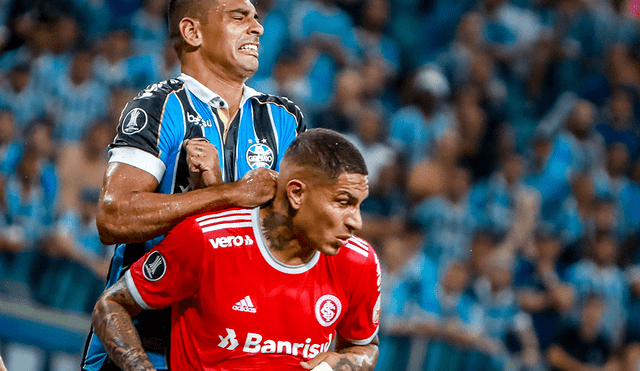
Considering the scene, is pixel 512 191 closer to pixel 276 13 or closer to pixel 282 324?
pixel 276 13

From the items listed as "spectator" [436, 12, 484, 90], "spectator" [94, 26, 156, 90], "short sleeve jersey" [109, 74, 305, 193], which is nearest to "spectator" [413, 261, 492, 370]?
"spectator" [436, 12, 484, 90]

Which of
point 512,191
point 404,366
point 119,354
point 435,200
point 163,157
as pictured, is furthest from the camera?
point 512,191

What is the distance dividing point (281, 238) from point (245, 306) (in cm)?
26

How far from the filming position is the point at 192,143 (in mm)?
2605

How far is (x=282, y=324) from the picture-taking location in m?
2.46

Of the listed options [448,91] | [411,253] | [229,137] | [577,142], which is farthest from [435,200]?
[229,137]

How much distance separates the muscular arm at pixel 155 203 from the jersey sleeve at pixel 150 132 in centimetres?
9

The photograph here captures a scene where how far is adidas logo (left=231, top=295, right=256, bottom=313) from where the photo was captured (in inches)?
95.3

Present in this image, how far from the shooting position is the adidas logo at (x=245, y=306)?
2420mm

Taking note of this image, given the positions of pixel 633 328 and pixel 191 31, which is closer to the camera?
pixel 191 31

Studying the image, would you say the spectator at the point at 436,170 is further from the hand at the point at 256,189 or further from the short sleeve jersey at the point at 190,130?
the hand at the point at 256,189

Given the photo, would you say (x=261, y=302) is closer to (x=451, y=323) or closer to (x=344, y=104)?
(x=451, y=323)

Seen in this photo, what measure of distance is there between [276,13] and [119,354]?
5207mm

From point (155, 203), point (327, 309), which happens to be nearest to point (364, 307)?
point (327, 309)
